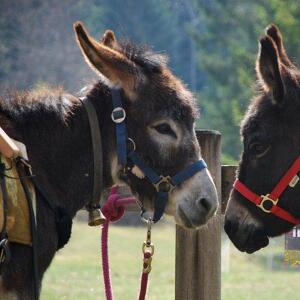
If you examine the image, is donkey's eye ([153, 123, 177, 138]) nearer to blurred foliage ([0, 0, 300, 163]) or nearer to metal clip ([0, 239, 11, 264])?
metal clip ([0, 239, 11, 264])

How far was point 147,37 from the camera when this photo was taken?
5169 centimetres

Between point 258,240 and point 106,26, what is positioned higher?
point 106,26

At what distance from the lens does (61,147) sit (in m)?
5.35


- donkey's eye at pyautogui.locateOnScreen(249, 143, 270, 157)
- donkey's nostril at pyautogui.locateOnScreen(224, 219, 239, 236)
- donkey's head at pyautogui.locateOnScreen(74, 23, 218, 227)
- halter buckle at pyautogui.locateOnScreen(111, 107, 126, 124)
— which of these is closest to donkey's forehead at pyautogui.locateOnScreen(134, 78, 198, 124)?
donkey's head at pyautogui.locateOnScreen(74, 23, 218, 227)

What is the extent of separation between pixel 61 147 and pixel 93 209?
435 millimetres

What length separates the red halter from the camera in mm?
5914

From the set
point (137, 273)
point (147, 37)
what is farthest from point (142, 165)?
point (147, 37)

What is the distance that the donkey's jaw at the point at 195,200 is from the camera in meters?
5.44

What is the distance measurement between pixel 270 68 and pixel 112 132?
116cm

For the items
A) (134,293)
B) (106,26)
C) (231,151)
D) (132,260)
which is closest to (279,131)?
(134,293)

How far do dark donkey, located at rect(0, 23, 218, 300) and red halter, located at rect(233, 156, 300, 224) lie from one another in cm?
59

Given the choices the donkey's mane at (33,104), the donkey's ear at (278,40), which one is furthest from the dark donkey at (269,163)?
the donkey's mane at (33,104)

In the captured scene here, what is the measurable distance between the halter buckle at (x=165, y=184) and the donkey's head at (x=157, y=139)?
0.09 feet

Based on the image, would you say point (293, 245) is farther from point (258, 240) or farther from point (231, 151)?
point (231, 151)
